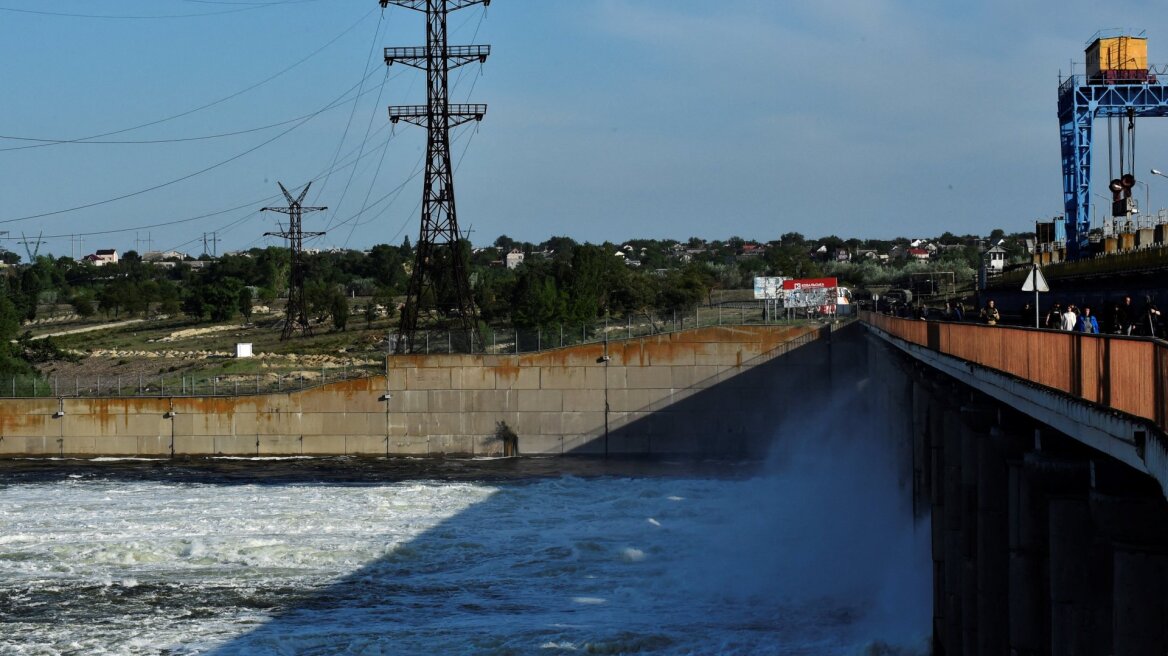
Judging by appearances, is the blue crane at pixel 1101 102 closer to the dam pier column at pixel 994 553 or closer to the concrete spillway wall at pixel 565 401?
the concrete spillway wall at pixel 565 401

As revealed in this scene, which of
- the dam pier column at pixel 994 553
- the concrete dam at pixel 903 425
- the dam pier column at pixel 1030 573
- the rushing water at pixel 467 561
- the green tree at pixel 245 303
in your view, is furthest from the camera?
the green tree at pixel 245 303

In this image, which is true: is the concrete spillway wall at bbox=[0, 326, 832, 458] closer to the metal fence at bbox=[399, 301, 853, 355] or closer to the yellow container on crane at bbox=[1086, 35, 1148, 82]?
the metal fence at bbox=[399, 301, 853, 355]

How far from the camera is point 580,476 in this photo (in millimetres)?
53938

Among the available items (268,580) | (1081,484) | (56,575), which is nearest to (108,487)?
(56,575)

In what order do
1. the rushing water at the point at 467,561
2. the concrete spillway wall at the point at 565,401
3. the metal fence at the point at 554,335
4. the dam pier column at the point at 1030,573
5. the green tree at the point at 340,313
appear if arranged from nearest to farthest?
1. the dam pier column at the point at 1030,573
2. the rushing water at the point at 467,561
3. the concrete spillway wall at the point at 565,401
4. the metal fence at the point at 554,335
5. the green tree at the point at 340,313

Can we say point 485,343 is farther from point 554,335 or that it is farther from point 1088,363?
point 1088,363

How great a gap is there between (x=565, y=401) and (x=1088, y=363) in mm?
48038

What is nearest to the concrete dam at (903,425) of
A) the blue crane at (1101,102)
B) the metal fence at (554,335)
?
the metal fence at (554,335)

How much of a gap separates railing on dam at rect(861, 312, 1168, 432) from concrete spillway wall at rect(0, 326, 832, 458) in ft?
128

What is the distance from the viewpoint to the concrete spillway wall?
60.3 m

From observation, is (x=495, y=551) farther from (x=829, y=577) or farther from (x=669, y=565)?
(x=829, y=577)

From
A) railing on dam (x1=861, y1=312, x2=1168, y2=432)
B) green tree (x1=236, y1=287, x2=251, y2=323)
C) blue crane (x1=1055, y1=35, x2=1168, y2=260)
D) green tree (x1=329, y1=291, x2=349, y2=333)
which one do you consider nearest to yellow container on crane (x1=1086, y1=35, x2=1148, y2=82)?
blue crane (x1=1055, y1=35, x2=1168, y2=260)

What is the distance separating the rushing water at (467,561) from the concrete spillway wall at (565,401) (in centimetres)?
378

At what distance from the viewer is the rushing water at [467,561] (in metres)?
28.9
